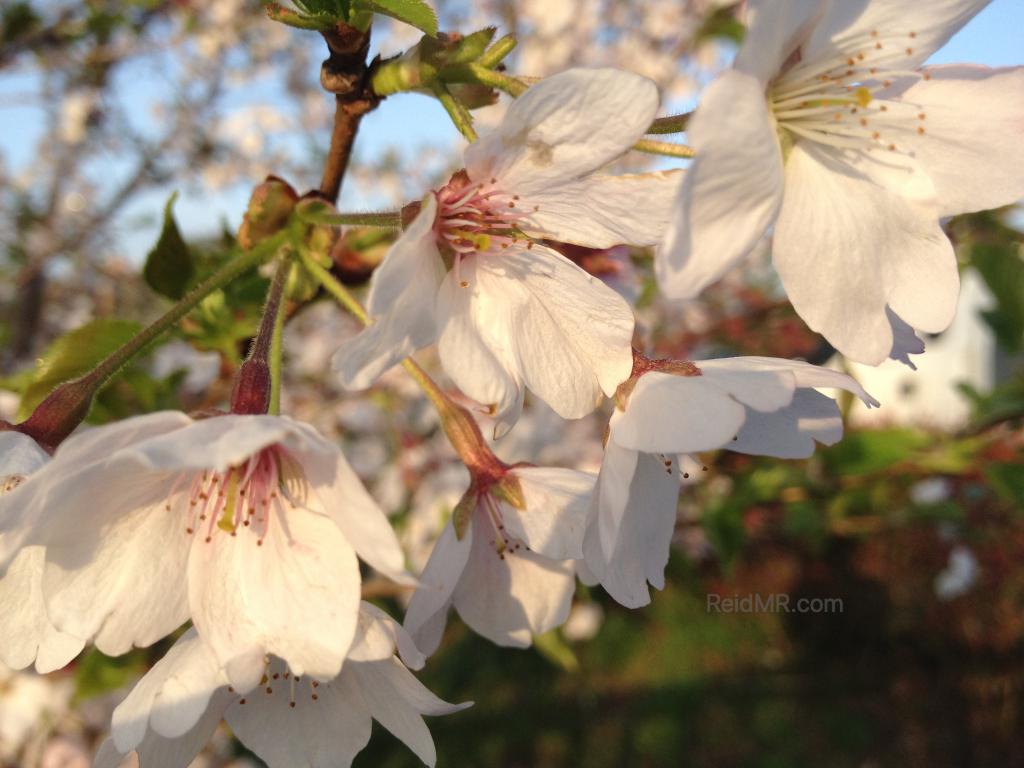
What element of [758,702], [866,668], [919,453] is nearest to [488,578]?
[919,453]

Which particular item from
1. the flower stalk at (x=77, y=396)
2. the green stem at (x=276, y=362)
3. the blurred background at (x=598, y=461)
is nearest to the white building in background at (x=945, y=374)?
the blurred background at (x=598, y=461)

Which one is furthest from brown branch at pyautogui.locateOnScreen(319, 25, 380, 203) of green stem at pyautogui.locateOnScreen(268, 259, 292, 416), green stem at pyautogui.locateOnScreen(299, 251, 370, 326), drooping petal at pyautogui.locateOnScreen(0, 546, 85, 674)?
drooping petal at pyautogui.locateOnScreen(0, 546, 85, 674)

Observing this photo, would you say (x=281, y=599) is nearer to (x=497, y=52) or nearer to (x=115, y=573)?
(x=115, y=573)

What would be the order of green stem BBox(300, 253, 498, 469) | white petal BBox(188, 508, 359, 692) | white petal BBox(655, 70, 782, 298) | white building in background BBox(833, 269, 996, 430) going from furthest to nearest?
1. white building in background BBox(833, 269, 996, 430)
2. green stem BBox(300, 253, 498, 469)
3. white petal BBox(188, 508, 359, 692)
4. white petal BBox(655, 70, 782, 298)

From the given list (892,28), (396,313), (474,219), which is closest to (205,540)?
(396,313)

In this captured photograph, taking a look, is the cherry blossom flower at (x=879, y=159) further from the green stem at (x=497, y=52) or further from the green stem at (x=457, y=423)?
the green stem at (x=457, y=423)

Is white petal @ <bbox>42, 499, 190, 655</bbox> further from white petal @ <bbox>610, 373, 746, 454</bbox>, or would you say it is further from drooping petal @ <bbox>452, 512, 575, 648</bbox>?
white petal @ <bbox>610, 373, 746, 454</bbox>
